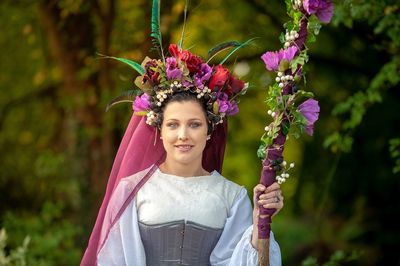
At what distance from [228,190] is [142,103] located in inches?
22.6

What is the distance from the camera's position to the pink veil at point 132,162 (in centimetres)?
399

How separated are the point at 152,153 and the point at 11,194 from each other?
6031 mm

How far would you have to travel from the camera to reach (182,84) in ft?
12.9

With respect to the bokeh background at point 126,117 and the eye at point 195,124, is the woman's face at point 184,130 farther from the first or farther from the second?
the bokeh background at point 126,117

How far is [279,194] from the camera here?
3.57 meters

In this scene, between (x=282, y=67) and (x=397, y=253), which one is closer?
(x=282, y=67)

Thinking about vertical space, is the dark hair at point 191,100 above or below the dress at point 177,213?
above

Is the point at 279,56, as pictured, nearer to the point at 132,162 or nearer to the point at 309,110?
the point at 309,110

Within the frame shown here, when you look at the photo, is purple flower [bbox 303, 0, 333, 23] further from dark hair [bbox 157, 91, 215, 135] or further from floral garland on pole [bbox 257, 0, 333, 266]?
dark hair [bbox 157, 91, 215, 135]

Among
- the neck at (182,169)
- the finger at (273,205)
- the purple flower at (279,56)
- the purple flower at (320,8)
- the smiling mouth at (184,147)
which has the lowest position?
the finger at (273,205)

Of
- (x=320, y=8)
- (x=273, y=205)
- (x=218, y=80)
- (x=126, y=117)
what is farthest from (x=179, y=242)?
(x=126, y=117)

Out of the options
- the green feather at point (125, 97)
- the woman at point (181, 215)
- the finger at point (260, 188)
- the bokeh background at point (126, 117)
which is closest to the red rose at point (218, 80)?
the woman at point (181, 215)

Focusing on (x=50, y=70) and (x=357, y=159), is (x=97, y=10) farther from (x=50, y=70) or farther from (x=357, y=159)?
(x=357, y=159)

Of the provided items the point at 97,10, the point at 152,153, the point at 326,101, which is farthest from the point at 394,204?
the point at 152,153
